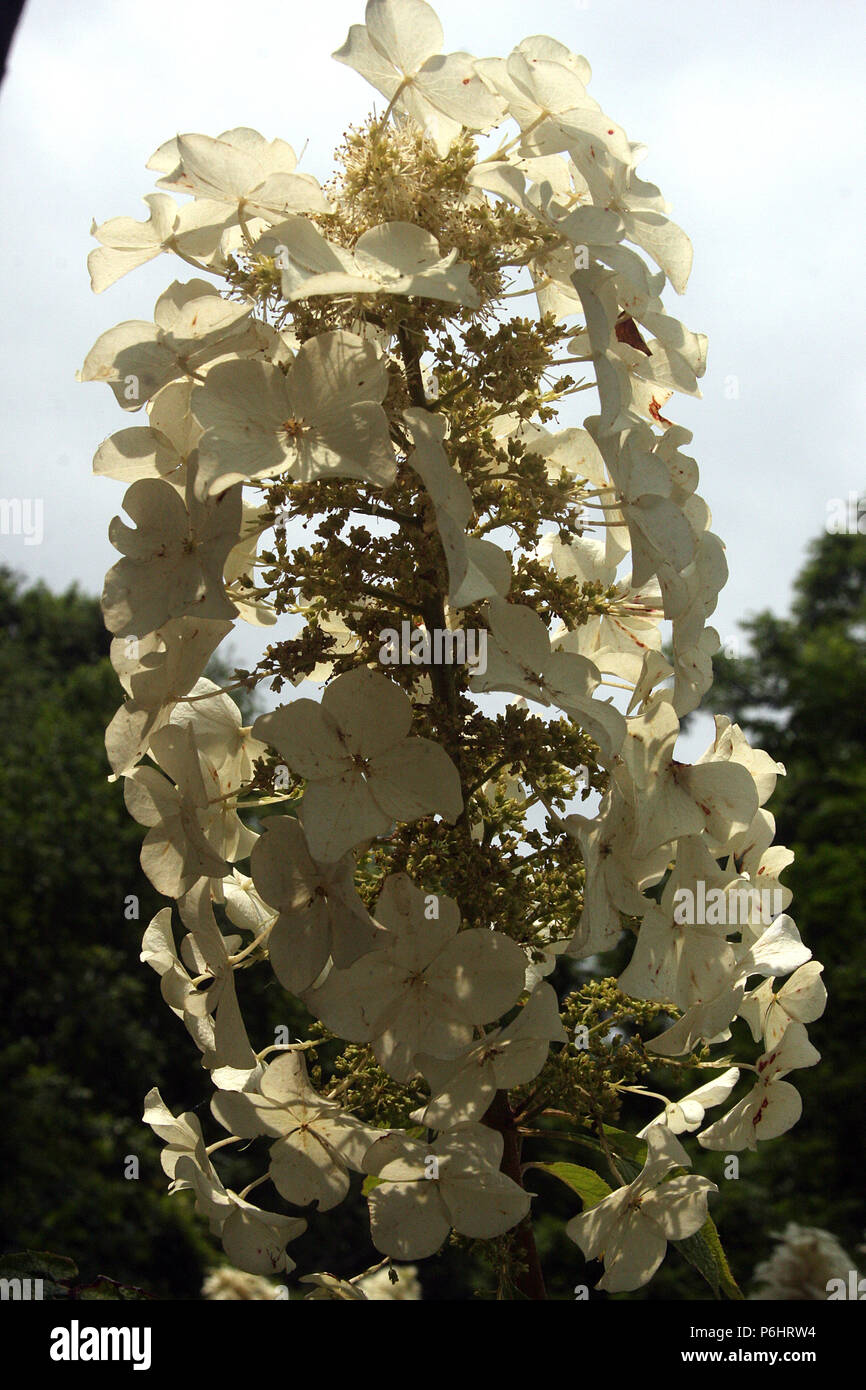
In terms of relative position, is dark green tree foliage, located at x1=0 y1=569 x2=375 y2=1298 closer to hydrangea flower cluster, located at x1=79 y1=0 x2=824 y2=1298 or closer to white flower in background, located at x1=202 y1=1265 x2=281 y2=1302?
white flower in background, located at x1=202 y1=1265 x2=281 y2=1302

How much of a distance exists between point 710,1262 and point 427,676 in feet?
3.74

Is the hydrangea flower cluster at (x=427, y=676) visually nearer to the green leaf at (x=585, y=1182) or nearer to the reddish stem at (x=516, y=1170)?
the reddish stem at (x=516, y=1170)

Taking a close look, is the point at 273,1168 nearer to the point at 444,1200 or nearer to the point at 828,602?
the point at 444,1200

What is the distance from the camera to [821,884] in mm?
18328

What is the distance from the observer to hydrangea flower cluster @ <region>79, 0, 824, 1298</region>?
1.68 m

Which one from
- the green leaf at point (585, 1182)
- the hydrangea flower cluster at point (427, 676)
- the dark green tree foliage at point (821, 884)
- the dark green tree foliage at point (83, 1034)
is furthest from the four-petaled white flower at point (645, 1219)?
the dark green tree foliage at point (83, 1034)

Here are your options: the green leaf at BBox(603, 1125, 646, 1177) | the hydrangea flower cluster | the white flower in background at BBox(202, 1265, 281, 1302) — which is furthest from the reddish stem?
the white flower in background at BBox(202, 1265, 281, 1302)

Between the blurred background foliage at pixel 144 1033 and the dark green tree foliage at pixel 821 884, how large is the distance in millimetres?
39

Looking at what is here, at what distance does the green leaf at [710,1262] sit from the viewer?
2.01 metres

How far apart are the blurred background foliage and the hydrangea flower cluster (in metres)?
12.7
